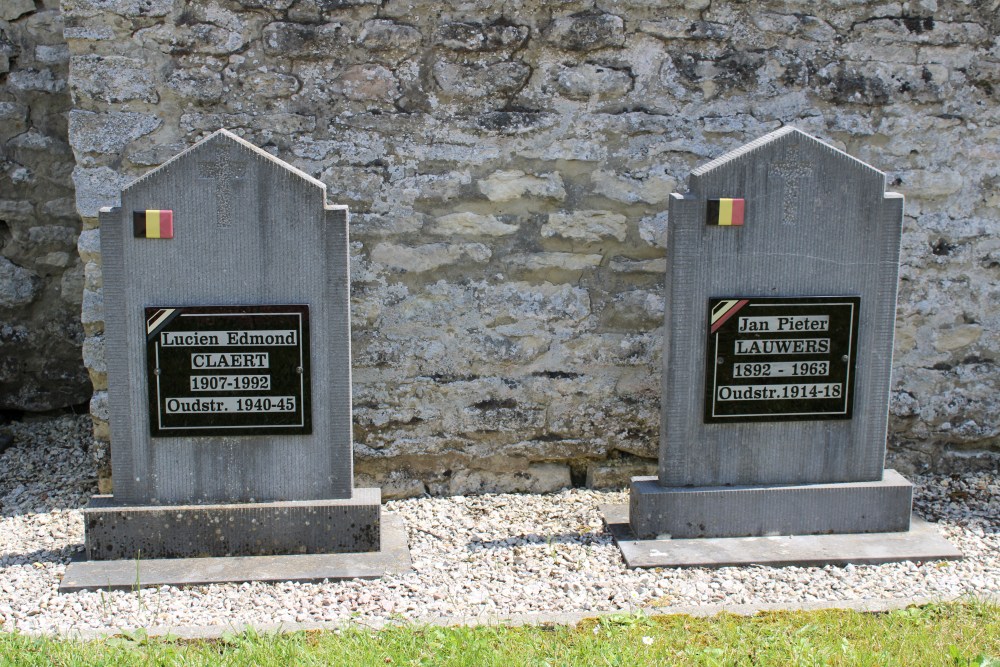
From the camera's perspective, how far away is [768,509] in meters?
3.77

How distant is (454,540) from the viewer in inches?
151

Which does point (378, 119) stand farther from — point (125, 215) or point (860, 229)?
point (860, 229)

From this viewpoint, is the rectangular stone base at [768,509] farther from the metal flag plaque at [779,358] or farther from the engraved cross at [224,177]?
the engraved cross at [224,177]

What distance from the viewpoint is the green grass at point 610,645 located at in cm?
279

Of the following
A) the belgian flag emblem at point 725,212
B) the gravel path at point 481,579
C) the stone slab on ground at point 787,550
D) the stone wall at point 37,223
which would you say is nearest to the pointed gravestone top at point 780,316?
the belgian flag emblem at point 725,212

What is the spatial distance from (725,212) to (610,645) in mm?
1657

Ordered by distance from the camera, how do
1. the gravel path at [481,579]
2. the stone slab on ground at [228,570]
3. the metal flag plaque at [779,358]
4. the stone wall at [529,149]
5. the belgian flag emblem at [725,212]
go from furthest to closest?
the stone wall at [529,149] → the metal flag plaque at [779,358] → the belgian flag emblem at [725,212] → the stone slab on ground at [228,570] → the gravel path at [481,579]

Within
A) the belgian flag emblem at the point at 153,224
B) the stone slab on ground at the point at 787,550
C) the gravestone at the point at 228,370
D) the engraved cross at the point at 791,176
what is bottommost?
the stone slab on ground at the point at 787,550

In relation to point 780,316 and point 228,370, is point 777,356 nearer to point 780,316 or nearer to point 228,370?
point 780,316

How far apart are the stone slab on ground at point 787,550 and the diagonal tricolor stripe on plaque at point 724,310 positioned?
85cm

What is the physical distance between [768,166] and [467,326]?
145 centimetres

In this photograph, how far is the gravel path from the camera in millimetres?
3170

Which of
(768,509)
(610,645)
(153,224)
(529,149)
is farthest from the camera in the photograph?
(529,149)

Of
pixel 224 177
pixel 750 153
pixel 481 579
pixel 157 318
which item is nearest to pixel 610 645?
pixel 481 579
